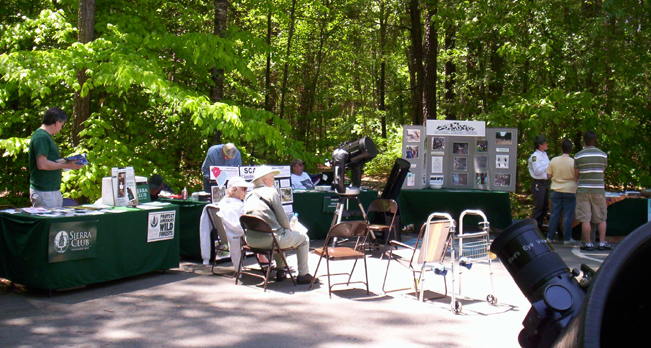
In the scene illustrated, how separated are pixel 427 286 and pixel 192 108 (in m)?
3.90

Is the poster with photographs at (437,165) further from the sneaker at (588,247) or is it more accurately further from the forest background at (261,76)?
the sneaker at (588,247)

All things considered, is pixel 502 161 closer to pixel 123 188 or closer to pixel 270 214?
pixel 270 214

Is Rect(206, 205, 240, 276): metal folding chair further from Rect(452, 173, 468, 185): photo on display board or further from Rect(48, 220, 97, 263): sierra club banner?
Rect(452, 173, 468, 185): photo on display board

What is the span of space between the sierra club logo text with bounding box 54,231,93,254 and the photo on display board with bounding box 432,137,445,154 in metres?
7.27

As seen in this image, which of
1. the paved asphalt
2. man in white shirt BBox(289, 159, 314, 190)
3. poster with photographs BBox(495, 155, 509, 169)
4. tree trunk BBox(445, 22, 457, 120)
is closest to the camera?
the paved asphalt

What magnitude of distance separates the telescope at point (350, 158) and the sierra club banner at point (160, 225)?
2.71 meters

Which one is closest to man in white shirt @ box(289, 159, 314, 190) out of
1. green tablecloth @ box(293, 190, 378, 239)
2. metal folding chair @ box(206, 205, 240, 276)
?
green tablecloth @ box(293, 190, 378, 239)

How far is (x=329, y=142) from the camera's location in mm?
16344

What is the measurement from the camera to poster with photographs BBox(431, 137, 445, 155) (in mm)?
11695

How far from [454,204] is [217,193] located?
16.3 feet

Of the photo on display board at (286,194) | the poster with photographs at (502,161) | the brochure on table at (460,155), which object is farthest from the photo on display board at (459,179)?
the photo on display board at (286,194)

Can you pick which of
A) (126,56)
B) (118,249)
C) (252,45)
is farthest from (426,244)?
(252,45)

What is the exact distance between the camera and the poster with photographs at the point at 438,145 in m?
11.7

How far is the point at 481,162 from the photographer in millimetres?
11695
